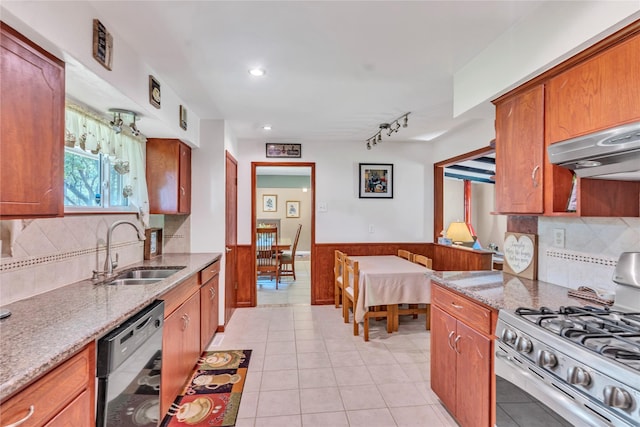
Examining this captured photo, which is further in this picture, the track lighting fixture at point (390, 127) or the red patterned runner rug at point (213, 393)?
the track lighting fixture at point (390, 127)

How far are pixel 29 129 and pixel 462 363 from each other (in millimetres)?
2374

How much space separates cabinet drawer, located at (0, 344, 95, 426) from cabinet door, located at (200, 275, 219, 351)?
1.57m

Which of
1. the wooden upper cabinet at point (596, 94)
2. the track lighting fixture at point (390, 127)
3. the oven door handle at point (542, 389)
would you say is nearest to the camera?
the oven door handle at point (542, 389)

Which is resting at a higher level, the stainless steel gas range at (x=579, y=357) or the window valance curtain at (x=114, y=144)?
the window valance curtain at (x=114, y=144)

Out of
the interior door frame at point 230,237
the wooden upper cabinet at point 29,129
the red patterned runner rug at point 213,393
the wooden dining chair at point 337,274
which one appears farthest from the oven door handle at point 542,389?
the interior door frame at point 230,237

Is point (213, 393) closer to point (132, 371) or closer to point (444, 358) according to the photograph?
point (132, 371)

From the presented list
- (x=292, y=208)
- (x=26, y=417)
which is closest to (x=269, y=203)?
(x=292, y=208)

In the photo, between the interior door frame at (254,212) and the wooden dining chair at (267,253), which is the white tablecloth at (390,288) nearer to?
the interior door frame at (254,212)

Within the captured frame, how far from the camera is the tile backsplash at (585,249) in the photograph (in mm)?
1599

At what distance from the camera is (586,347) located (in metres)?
1.07

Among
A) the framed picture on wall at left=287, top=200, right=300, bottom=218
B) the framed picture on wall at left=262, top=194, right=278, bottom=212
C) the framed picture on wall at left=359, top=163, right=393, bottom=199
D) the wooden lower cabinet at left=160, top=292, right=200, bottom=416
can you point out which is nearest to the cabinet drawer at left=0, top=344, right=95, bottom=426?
the wooden lower cabinet at left=160, top=292, right=200, bottom=416

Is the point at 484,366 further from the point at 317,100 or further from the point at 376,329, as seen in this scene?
the point at 317,100

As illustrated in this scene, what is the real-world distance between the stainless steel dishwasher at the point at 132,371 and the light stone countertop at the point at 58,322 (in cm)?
6

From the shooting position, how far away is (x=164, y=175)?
311 centimetres
